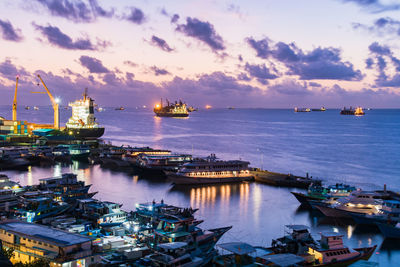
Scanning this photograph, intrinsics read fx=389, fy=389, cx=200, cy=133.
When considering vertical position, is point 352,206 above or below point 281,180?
above

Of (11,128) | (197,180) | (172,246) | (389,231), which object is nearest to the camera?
(172,246)

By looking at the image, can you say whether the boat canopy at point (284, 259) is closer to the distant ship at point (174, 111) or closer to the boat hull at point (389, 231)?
the boat hull at point (389, 231)

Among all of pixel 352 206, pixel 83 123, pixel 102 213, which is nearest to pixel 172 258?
pixel 102 213

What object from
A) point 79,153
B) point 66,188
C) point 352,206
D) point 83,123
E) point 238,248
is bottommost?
point 352,206

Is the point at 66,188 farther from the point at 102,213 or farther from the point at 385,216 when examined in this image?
the point at 385,216

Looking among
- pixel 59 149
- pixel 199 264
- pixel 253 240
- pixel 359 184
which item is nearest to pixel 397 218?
pixel 253 240

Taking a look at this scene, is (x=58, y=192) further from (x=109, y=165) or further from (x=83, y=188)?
(x=109, y=165)

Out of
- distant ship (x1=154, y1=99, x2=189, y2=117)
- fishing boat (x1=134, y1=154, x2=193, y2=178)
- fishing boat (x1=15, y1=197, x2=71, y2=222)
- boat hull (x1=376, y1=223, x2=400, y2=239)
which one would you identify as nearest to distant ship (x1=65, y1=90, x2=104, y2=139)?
fishing boat (x1=134, y1=154, x2=193, y2=178)
